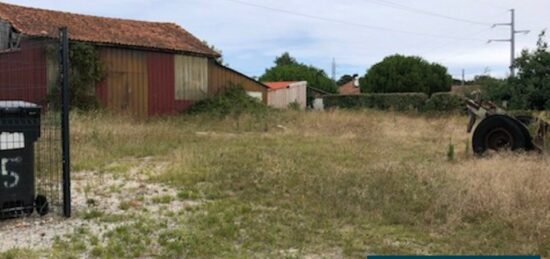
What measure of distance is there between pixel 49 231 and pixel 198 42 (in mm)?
22599

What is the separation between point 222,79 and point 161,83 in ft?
13.9

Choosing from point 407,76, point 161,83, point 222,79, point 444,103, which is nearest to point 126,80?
point 161,83

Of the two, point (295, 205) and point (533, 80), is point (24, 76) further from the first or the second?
point (533, 80)

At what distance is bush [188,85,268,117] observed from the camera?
25664 millimetres

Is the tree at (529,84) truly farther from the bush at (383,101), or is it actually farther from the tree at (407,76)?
the tree at (407,76)

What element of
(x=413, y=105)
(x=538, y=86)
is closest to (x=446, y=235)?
(x=538, y=86)

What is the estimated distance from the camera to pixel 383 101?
36.4 metres

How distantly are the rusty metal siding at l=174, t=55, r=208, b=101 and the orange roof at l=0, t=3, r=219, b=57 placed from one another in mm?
559

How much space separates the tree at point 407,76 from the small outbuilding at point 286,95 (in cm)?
959

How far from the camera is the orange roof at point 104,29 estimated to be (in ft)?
67.2

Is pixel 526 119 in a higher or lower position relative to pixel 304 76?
lower

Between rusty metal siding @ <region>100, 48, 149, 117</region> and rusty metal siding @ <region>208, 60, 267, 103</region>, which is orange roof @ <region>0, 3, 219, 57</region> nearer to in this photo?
rusty metal siding @ <region>100, 48, 149, 117</region>

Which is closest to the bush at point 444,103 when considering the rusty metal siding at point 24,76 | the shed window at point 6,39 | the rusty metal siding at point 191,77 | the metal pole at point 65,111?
the rusty metal siding at point 191,77

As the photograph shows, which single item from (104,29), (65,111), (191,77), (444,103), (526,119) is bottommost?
(526,119)
